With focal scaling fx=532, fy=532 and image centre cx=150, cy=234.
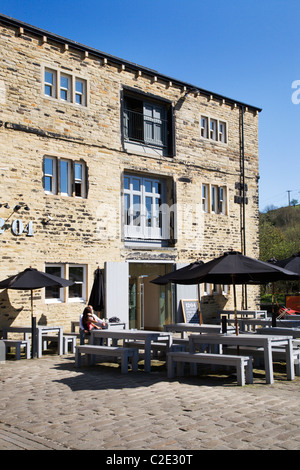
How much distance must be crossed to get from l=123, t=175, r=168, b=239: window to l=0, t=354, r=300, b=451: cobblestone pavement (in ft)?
31.2

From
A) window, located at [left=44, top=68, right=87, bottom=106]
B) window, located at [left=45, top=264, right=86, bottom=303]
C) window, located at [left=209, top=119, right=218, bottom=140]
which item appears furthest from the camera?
window, located at [left=209, top=119, right=218, bottom=140]

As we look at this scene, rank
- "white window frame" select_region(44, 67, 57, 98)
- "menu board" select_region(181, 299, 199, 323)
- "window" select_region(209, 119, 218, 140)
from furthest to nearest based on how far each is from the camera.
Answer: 1. "window" select_region(209, 119, 218, 140)
2. "menu board" select_region(181, 299, 199, 323)
3. "white window frame" select_region(44, 67, 57, 98)

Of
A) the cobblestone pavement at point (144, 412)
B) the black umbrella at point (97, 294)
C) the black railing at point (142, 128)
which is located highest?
the black railing at point (142, 128)

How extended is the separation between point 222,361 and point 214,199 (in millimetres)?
14214

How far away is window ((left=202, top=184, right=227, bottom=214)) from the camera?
2191 cm

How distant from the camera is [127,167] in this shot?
18.7 m

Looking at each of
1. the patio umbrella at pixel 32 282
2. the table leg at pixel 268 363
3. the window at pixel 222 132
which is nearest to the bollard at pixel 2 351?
the patio umbrella at pixel 32 282

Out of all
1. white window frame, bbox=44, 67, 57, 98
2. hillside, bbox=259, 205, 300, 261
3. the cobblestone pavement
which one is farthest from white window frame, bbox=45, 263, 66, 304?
hillside, bbox=259, 205, 300, 261

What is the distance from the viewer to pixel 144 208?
776 inches

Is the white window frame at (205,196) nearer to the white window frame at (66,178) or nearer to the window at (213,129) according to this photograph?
the window at (213,129)

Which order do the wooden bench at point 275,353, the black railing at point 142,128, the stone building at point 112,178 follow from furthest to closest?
the black railing at point 142,128
the stone building at point 112,178
the wooden bench at point 275,353

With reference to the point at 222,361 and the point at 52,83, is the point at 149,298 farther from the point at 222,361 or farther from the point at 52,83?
the point at 222,361

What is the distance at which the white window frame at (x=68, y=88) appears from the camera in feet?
55.3

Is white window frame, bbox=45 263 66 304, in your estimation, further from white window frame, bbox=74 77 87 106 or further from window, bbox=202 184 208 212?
window, bbox=202 184 208 212
